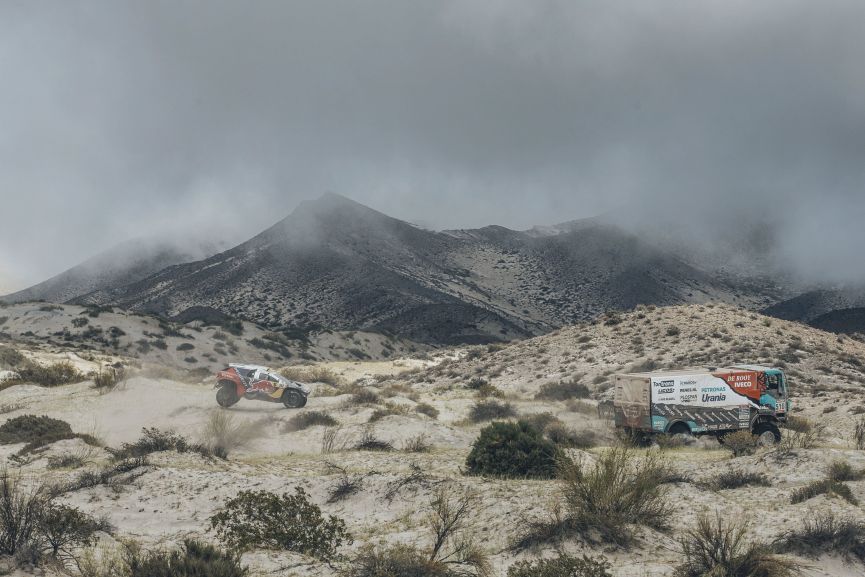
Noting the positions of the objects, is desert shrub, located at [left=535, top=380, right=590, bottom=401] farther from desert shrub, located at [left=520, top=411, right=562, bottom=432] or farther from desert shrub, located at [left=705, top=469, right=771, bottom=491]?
desert shrub, located at [left=705, top=469, right=771, bottom=491]

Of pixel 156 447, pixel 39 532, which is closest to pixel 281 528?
pixel 39 532

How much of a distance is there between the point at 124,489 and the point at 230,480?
2.07 m

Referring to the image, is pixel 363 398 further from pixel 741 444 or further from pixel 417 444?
pixel 741 444

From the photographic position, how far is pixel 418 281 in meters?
130

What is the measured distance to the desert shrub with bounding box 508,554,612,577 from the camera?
8266mm

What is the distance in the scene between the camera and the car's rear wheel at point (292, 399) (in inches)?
1003

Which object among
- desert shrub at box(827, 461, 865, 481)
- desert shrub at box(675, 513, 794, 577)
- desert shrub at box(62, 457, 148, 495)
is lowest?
desert shrub at box(827, 461, 865, 481)

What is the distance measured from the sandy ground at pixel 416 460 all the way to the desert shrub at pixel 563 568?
0.62 m

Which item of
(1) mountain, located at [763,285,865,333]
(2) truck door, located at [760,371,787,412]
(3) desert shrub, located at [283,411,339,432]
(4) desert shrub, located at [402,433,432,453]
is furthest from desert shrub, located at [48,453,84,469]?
(1) mountain, located at [763,285,865,333]

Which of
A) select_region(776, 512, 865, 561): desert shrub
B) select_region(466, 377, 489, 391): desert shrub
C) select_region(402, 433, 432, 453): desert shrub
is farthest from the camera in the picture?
select_region(466, 377, 489, 391): desert shrub

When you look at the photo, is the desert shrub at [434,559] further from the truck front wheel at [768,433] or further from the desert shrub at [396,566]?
the truck front wheel at [768,433]

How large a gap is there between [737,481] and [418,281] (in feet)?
383

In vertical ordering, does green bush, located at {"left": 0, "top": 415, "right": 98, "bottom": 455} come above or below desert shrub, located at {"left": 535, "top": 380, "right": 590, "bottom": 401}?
above

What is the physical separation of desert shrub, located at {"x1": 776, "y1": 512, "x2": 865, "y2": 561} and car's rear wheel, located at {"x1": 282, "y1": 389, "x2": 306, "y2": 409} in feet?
61.2
